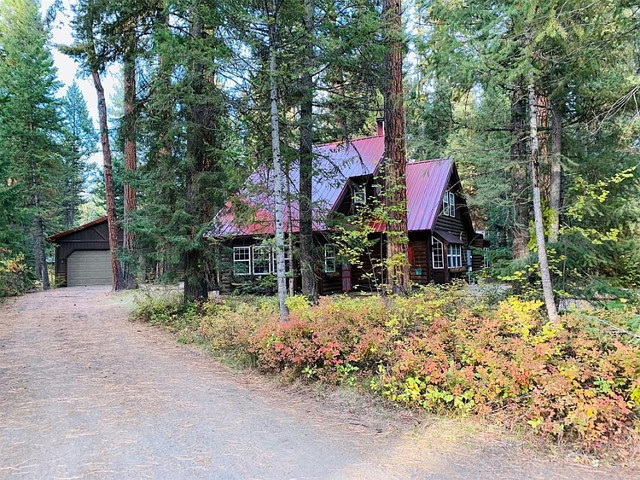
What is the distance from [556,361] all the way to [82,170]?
38.3 metres

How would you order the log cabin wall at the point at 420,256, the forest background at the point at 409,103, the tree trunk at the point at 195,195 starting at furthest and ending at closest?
1. the log cabin wall at the point at 420,256
2. the tree trunk at the point at 195,195
3. the forest background at the point at 409,103

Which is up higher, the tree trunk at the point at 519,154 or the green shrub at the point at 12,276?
the tree trunk at the point at 519,154

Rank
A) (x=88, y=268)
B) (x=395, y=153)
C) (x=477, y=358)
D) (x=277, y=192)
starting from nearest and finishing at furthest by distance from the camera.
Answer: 1. (x=477, y=358)
2. (x=277, y=192)
3. (x=395, y=153)
4. (x=88, y=268)

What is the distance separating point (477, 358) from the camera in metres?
4.08

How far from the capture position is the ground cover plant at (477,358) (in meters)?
3.47

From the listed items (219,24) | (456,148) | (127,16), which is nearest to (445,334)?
(456,148)

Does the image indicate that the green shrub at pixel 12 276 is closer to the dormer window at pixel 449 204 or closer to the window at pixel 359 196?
the window at pixel 359 196

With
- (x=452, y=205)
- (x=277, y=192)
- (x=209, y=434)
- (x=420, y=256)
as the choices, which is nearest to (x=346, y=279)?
(x=420, y=256)

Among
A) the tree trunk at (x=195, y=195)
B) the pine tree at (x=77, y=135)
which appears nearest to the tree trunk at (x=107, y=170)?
the tree trunk at (x=195, y=195)

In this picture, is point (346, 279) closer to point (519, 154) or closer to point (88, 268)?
point (519, 154)

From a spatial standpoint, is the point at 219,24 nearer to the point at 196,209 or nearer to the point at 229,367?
the point at 196,209

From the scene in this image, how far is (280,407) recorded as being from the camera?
4555 mm

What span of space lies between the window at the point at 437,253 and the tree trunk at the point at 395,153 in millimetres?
9783

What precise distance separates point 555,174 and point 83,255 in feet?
84.5
